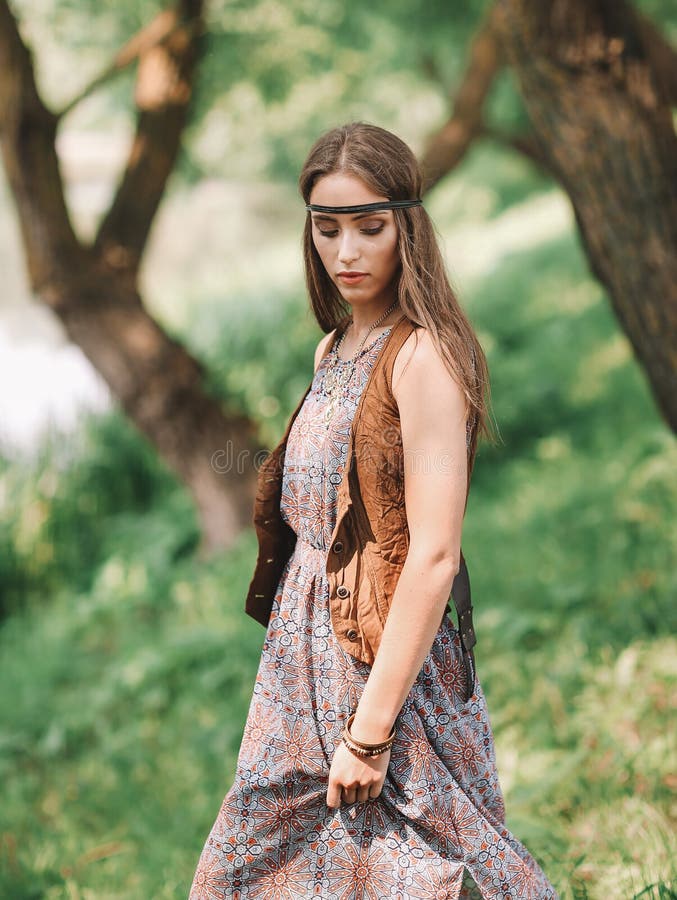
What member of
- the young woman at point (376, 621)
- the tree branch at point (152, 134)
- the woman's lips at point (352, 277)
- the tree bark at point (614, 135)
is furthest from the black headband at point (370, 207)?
the tree branch at point (152, 134)

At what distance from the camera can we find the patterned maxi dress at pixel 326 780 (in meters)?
1.87

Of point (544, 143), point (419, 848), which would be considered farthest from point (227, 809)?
point (544, 143)

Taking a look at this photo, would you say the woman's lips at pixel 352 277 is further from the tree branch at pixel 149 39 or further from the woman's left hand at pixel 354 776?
the tree branch at pixel 149 39

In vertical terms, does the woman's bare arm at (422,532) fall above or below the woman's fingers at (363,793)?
above

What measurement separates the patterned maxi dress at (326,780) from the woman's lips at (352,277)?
127mm

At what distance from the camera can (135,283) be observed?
6.30m

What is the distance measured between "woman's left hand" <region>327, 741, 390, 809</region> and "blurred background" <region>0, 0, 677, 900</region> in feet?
3.00

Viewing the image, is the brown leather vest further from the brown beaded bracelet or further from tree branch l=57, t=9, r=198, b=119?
tree branch l=57, t=9, r=198, b=119

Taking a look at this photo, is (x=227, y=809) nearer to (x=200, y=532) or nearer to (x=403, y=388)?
(x=403, y=388)

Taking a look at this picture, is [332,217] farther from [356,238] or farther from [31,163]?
[31,163]

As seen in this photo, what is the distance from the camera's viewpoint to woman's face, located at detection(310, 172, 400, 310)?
6.17 ft

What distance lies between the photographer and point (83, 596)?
255 inches

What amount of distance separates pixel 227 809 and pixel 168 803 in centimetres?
181

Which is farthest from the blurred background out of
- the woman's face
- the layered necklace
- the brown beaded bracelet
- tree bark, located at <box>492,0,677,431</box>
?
the brown beaded bracelet
